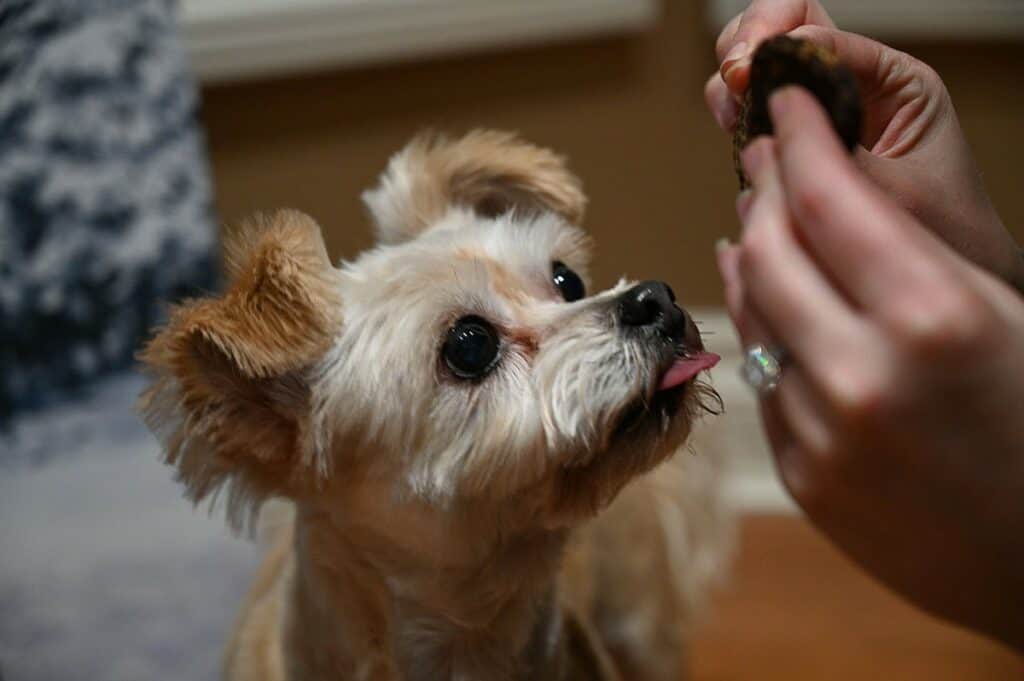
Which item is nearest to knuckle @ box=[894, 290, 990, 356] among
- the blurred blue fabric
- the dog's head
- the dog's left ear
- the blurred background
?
the dog's head

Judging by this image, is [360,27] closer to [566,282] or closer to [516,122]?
→ [516,122]

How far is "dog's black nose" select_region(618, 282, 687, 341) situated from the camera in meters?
0.81

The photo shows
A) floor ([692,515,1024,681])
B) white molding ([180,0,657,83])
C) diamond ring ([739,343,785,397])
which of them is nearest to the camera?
diamond ring ([739,343,785,397])

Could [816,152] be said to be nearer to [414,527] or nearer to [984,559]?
[984,559]

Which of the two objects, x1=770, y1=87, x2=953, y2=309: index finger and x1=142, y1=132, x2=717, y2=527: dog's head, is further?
x1=142, y1=132, x2=717, y2=527: dog's head

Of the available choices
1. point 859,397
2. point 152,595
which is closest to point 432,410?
point 859,397

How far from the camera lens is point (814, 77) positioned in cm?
63

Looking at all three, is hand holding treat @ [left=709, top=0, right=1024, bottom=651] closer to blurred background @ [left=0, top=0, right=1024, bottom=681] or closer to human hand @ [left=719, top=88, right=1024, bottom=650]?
human hand @ [left=719, top=88, right=1024, bottom=650]

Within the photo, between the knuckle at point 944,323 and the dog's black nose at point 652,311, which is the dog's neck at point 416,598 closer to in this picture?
the dog's black nose at point 652,311

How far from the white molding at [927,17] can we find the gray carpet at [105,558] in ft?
3.50

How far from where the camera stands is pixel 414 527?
85 centimetres

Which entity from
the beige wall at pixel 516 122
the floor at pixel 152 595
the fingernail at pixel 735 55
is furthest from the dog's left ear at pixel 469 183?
the beige wall at pixel 516 122

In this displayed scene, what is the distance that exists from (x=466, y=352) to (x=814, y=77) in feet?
1.11

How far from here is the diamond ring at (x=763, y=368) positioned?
2.02ft
